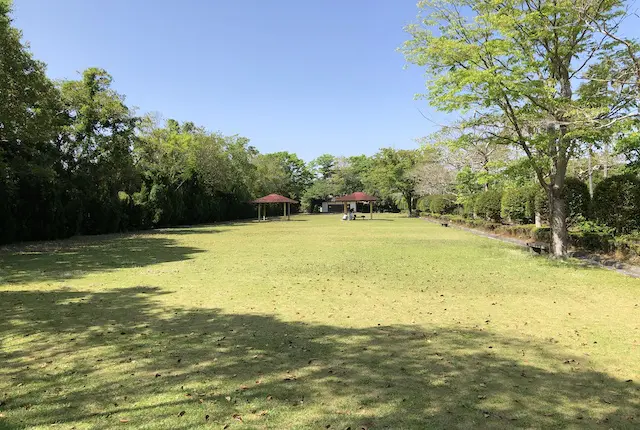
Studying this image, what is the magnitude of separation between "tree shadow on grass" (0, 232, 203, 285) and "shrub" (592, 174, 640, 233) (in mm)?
12031

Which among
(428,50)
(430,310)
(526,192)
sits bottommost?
(430,310)

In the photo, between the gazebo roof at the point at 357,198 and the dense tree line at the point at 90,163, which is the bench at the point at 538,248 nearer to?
the dense tree line at the point at 90,163

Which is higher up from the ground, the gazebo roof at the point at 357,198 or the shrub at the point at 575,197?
the gazebo roof at the point at 357,198

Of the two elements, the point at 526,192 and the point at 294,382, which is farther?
the point at 526,192

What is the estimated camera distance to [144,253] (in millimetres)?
12914

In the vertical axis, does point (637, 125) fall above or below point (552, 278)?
above

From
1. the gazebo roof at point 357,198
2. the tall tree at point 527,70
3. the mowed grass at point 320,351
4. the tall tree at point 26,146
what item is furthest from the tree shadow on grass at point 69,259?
the gazebo roof at point 357,198

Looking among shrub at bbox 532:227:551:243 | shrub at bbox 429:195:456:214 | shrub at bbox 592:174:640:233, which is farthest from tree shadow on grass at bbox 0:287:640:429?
shrub at bbox 429:195:456:214

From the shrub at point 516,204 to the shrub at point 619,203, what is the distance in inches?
208

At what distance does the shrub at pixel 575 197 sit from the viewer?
42.9ft

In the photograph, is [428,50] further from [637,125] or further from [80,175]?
[80,175]

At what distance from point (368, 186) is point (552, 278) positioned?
168 ft

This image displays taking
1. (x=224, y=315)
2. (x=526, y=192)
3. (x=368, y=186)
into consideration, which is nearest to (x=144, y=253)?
(x=224, y=315)

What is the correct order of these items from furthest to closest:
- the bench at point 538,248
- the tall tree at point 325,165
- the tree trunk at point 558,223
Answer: the tall tree at point 325,165, the bench at point 538,248, the tree trunk at point 558,223
